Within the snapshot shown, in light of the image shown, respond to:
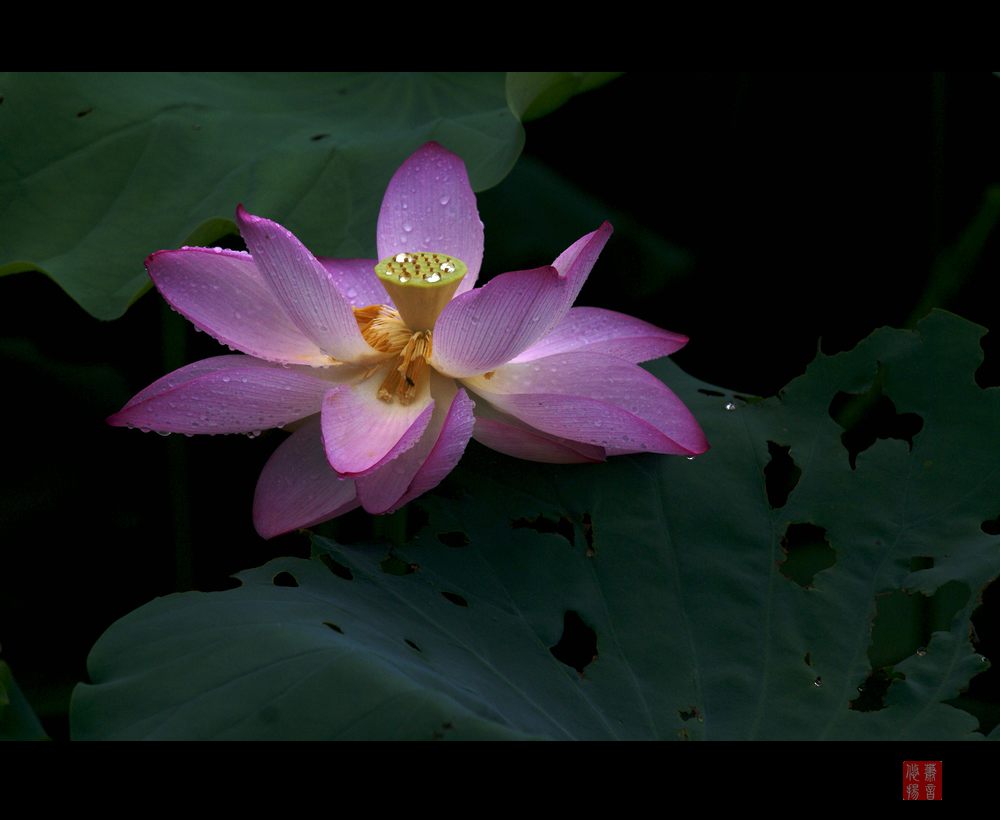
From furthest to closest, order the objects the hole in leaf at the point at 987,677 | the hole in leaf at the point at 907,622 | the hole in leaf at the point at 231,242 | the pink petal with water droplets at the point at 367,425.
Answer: the hole in leaf at the point at 231,242 → the hole in leaf at the point at 907,622 → the hole in leaf at the point at 987,677 → the pink petal with water droplets at the point at 367,425

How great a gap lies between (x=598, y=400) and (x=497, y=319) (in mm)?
116

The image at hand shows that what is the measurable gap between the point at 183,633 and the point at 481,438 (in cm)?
30

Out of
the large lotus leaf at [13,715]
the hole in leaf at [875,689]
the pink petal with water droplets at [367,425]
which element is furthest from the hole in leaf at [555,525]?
the large lotus leaf at [13,715]

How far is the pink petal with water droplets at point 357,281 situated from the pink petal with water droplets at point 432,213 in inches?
1.2

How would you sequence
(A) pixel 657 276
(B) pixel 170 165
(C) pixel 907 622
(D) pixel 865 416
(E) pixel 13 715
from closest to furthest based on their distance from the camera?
(E) pixel 13 715 → (B) pixel 170 165 → (C) pixel 907 622 → (D) pixel 865 416 → (A) pixel 657 276

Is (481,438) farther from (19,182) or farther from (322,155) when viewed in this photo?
(19,182)

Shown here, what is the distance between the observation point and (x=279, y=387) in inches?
33.3

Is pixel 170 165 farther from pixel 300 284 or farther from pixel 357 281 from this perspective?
pixel 300 284

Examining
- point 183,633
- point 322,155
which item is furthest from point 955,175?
point 183,633

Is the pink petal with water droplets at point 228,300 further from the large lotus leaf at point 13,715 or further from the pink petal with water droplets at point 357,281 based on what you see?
the large lotus leaf at point 13,715

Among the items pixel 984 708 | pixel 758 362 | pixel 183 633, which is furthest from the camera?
pixel 758 362

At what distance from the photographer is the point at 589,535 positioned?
34.7 inches

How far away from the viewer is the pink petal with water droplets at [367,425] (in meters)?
0.79

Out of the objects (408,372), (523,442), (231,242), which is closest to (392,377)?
(408,372)
